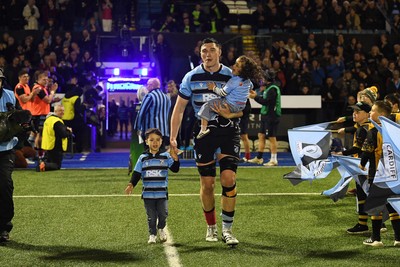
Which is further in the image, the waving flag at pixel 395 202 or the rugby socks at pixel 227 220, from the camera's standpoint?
the rugby socks at pixel 227 220

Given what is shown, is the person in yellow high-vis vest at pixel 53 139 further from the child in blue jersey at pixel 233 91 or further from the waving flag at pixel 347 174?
the child in blue jersey at pixel 233 91

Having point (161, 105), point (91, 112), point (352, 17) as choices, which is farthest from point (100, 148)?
point (352, 17)

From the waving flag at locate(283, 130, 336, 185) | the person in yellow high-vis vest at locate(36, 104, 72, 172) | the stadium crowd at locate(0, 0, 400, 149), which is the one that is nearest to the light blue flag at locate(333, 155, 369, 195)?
the waving flag at locate(283, 130, 336, 185)

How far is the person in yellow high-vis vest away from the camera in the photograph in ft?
52.1

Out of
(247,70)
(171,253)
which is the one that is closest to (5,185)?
(171,253)

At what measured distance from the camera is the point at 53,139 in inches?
631

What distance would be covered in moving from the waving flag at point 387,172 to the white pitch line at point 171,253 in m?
2.05

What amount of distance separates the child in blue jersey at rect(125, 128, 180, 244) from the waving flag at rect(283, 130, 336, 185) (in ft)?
11.1

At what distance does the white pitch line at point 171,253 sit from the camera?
7078 millimetres

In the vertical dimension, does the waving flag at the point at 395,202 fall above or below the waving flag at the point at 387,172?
below

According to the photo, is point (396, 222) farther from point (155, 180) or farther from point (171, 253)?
point (155, 180)

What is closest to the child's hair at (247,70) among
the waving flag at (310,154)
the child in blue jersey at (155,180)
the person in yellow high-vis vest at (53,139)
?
the child in blue jersey at (155,180)

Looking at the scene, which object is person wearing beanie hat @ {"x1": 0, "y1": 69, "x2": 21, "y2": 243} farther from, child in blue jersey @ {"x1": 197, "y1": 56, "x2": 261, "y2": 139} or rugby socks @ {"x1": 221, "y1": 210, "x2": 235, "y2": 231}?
rugby socks @ {"x1": 221, "y1": 210, "x2": 235, "y2": 231}

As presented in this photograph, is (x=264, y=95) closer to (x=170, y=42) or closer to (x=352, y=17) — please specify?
(x=170, y=42)
